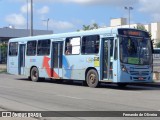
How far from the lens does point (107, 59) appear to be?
853 inches

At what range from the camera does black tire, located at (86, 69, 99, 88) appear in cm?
2217

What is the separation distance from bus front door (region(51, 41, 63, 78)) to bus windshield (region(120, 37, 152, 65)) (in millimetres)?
5393

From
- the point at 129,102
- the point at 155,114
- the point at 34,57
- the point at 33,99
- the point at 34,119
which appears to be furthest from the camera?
the point at 34,57

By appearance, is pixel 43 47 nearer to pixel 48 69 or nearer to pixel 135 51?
pixel 48 69

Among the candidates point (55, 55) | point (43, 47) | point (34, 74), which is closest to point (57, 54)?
point (55, 55)

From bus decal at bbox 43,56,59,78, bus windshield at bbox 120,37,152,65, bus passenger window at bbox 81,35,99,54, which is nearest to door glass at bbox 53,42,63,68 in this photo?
bus decal at bbox 43,56,59,78

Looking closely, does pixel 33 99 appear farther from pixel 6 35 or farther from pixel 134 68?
pixel 6 35

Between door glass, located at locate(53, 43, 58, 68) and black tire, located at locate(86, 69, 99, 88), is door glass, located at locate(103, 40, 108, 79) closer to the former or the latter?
black tire, located at locate(86, 69, 99, 88)

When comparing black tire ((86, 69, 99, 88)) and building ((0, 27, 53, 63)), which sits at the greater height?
building ((0, 27, 53, 63))

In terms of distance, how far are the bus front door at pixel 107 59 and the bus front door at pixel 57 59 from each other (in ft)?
14.1

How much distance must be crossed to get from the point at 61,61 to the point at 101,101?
10.1 meters

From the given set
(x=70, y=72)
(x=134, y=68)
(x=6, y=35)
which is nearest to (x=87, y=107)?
(x=134, y=68)

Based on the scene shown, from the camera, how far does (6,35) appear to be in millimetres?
87312

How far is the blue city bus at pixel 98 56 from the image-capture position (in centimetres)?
2112
